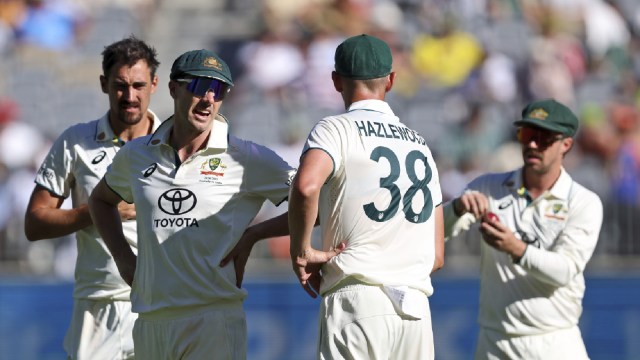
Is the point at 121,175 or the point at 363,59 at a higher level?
the point at 363,59

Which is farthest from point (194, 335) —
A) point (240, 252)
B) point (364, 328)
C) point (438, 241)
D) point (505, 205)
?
point (505, 205)

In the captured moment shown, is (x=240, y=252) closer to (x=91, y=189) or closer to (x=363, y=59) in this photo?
(x=363, y=59)

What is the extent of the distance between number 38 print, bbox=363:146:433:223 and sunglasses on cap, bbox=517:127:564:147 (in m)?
1.72

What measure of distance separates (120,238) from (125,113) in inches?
34.4

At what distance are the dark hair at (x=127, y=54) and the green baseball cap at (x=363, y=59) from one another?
1.56 meters

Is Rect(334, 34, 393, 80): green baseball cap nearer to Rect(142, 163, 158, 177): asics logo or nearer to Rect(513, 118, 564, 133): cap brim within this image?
Rect(142, 163, 158, 177): asics logo

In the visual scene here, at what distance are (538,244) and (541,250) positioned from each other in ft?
0.90

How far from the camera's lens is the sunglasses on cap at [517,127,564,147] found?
6.21 meters

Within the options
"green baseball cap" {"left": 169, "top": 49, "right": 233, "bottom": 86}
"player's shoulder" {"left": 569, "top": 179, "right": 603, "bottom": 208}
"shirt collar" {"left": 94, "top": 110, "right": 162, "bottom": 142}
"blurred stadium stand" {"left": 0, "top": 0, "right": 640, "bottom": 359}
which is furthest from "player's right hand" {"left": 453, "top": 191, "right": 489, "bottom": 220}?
"blurred stadium stand" {"left": 0, "top": 0, "right": 640, "bottom": 359}

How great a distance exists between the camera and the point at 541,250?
19.5 ft

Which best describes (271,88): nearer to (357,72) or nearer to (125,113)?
(125,113)

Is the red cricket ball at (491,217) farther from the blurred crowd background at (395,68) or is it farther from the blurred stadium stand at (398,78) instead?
the blurred crowd background at (395,68)

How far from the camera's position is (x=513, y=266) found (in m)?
6.19

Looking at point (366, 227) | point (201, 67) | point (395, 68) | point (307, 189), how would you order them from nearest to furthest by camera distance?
1. point (307, 189)
2. point (366, 227)
3. point (201, 67)
4. point (395, 68)
